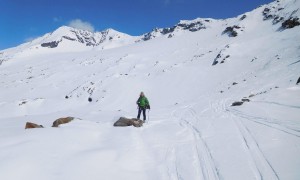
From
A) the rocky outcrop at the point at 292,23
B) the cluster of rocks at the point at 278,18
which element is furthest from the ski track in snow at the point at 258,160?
the cluster of rocks at the point at 278,18

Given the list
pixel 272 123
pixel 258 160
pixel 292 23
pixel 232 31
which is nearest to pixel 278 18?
pixel 232 31

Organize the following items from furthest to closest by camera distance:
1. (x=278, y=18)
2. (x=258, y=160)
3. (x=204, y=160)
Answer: (x=278, y=18)
(x=204, y=160)
(x=258, y=160)

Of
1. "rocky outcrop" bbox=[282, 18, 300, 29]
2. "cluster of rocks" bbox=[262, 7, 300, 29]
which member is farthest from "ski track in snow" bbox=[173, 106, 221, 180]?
"cluster of rocks" bbox=[262, 7, 300, 29]

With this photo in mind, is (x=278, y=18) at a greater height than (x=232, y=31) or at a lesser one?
greater

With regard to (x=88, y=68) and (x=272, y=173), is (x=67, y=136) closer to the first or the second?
(x=272, y=173)

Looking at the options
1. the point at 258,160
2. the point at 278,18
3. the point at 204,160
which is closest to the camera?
the point at 258,160

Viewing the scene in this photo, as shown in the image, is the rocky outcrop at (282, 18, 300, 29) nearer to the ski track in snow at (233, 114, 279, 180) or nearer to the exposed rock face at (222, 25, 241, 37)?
the exposed rock face at (222, 25, 241, 37)

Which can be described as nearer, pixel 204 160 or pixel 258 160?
pixel 258 160

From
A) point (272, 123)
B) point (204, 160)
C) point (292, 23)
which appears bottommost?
point (204, 160)

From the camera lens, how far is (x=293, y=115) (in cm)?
1314

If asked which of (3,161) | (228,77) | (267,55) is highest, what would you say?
(267,55)

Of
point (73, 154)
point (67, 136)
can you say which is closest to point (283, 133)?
point (73, 154)

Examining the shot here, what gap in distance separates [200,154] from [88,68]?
80.5 m

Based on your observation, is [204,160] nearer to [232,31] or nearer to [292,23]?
[292,23]
